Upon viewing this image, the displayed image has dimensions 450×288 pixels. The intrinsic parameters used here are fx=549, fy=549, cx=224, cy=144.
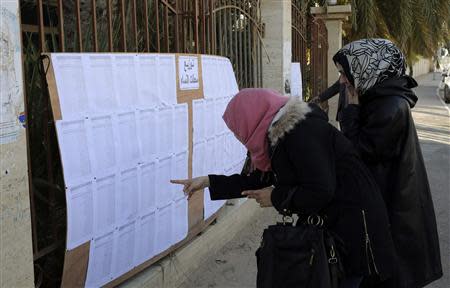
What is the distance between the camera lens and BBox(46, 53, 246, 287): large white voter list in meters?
2.58

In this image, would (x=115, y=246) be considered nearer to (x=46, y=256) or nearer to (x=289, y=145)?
(x=46, y=256)

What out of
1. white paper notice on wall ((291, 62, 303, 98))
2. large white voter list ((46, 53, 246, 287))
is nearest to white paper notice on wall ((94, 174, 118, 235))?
large white voter list ((46, 53, 246, 287))

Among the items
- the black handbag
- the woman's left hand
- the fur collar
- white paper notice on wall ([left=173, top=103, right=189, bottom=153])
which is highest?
the fur collar

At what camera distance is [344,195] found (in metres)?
2.19

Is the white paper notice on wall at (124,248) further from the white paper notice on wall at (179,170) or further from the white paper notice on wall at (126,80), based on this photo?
the white paper notice on wall at (126,80)

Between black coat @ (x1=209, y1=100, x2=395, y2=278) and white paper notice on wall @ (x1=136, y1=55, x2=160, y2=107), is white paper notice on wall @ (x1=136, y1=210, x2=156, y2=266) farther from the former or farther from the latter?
black coat @ (x1=209, y1=100, x2=395, y2=278)

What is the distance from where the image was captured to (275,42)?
6.27 m

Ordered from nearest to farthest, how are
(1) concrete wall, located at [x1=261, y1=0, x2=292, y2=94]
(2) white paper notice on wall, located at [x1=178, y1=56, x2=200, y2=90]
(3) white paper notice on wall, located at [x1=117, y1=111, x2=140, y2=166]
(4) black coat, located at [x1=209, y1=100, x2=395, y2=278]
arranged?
(4) black coat, located at [x1=209, y1=100, x2=395, y2=278]
(3) white paper notice on wall, located at [x1=117, y1=111, x2=140, y2=166]
(2) white paper notice on wall, located at [x1=178, y1=56, x2=200, y2=90]
(1) concrete wall, located at [x1=261, y1=0, x2=292, y2=94]

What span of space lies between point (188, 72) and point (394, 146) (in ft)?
5.82

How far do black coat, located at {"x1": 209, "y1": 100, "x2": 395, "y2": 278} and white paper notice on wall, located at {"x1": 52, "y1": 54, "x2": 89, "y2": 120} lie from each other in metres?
0.98

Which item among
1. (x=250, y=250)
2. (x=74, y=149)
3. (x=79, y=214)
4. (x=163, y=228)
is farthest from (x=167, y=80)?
(x=250, y=250)

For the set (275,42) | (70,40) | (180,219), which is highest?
(275,42)

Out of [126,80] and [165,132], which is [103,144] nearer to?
[126,80]

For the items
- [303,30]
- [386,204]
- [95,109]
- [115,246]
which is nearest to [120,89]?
[95,109]
